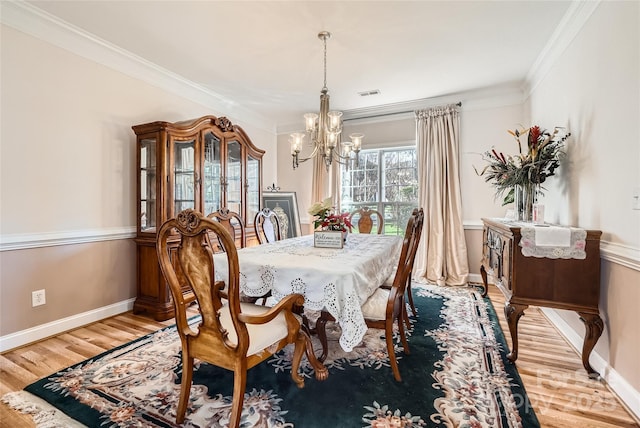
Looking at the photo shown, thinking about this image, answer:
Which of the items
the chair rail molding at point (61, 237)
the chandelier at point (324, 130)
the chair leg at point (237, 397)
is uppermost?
the chandelier at point (324, 130)

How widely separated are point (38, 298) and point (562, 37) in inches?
195

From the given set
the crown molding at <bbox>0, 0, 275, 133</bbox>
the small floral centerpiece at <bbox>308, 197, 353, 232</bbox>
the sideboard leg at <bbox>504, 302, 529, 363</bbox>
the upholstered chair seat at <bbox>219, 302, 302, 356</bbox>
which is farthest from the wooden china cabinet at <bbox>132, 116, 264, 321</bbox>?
the sideboard leg at <bbox>504, 302, 529, 363</bbox>

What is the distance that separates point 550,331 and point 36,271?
4.41 metres

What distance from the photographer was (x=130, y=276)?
3.17 m

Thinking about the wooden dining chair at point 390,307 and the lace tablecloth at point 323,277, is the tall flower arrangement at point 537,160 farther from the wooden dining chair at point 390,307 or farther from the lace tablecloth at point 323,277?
the lace tablecloth at point 323,277

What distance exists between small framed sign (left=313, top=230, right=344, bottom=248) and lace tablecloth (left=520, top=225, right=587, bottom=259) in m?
1.26

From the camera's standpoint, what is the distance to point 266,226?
3.19 m

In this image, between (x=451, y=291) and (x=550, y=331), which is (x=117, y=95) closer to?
(x=451, y=291)

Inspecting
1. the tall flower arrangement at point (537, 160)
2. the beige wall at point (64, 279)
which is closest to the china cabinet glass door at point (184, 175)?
the beige wall at point (64, 279)

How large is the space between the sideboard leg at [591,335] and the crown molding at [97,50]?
4.35 metres

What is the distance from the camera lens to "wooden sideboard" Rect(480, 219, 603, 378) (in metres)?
1.92

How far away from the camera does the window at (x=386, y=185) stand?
469 cm

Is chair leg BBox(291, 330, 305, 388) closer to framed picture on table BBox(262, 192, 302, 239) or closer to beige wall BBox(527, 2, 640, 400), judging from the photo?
beige wall BBox(527, 2, 640, 400)

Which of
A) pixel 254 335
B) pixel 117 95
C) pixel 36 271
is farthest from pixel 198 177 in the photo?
pixel 254 335
